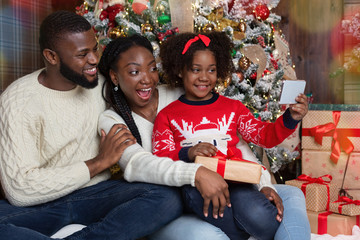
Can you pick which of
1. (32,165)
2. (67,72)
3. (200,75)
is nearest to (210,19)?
(200,75)

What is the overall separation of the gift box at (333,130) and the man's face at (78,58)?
4.55 ft

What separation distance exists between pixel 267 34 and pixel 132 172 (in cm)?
162

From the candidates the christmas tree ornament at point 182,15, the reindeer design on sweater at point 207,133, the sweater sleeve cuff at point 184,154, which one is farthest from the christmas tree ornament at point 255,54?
the sweater sleeve cuff at point 184,154

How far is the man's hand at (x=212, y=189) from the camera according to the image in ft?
5.27

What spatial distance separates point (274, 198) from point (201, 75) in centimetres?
68

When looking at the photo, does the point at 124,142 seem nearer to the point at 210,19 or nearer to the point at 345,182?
the point at 210,19

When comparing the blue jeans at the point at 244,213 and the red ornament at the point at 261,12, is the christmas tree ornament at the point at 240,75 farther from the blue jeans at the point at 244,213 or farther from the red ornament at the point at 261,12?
the blue jeans at the point at 244,213

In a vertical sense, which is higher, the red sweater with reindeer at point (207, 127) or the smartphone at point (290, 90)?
the smartphone at point (290, 90)

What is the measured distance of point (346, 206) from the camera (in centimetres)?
224

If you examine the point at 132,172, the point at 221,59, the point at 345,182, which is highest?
the point at 221,59

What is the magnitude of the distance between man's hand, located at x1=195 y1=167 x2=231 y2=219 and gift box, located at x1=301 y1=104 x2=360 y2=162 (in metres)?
1.14

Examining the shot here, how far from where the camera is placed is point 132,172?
1.81 metres

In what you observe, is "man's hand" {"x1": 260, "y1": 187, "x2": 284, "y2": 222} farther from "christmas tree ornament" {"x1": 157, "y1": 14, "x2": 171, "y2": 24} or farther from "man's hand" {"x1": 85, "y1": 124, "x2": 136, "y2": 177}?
"christmas tree ornament" {"x1": 157, "y1": 14, "x2": 171, "y2": 24}

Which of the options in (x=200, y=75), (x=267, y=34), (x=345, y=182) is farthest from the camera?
(x=267, y=34)
